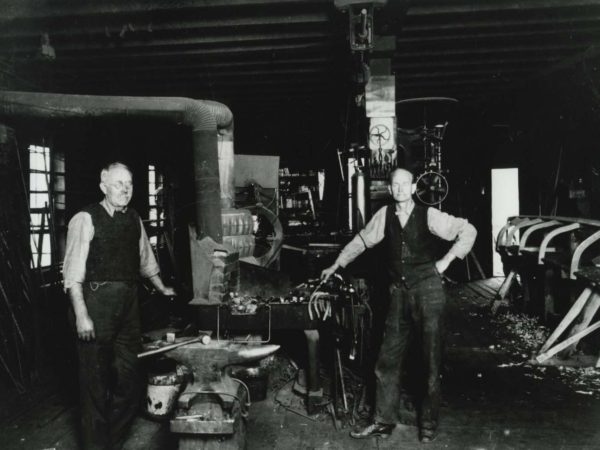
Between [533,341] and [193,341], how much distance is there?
5.66m

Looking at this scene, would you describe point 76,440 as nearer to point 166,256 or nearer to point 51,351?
point 51,351

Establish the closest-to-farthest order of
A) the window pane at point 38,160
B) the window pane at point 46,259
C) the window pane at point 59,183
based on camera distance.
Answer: the window pane at point 38,160 < the window pane at point 46,259 < the window pane at point 59,183

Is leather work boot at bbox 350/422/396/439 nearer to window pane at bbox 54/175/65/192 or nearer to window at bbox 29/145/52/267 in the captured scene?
window at bbox 29/145/52/267

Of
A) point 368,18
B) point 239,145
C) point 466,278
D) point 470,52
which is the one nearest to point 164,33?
point 368,18

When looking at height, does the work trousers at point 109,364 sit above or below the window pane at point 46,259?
below

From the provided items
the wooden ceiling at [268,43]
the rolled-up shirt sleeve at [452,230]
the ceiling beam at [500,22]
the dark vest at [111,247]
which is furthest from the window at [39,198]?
the ceiling beam at [500,22]

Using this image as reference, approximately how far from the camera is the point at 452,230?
4609 millimetres

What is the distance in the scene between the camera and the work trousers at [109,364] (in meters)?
4.15

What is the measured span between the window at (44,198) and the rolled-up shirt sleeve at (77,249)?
125 inches

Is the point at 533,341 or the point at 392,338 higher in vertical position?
the point at 392,338

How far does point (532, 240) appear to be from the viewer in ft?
34.8

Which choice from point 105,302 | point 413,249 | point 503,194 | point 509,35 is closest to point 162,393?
point 105,302

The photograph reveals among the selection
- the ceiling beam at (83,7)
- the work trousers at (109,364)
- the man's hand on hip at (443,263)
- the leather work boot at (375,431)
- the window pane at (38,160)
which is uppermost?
the ceiling beam at (83,7)

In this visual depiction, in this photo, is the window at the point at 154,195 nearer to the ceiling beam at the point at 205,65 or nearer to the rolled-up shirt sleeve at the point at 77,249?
the ceiling beam at the point at 205,65
